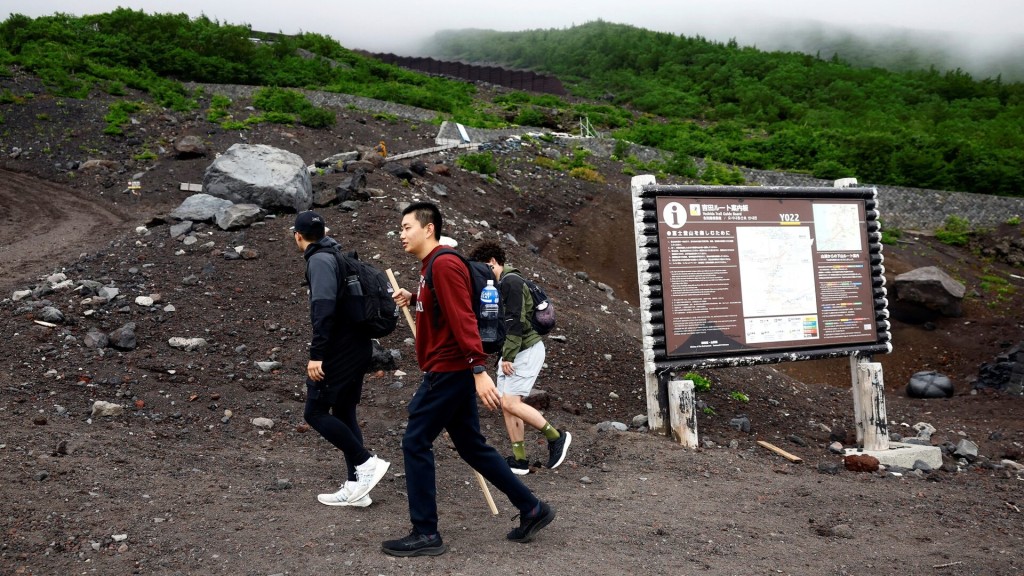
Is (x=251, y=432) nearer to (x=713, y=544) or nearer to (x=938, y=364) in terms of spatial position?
(x=713, y=544)

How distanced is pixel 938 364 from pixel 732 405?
24.6 feet

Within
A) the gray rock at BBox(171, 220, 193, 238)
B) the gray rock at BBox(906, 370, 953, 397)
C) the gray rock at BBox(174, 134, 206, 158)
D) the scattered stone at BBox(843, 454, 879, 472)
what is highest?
the gray rock at BBox(174, 134, 206, 158)

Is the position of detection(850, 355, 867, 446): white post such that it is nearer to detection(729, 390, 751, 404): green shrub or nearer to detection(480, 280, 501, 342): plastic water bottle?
detection(729, 390, 751, 404): green shrub

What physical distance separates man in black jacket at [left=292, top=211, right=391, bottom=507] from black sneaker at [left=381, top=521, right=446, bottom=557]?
899 mm

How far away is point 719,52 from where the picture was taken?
56.9m

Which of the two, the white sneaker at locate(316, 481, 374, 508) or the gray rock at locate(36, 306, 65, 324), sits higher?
the gray rock at locate(36, 306, 65, 324)

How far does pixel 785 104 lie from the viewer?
4303 cm

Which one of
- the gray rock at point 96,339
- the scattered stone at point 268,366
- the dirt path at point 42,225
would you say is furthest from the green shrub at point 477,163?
the gray rock at point 96,339

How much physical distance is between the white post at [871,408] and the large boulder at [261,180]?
904cm

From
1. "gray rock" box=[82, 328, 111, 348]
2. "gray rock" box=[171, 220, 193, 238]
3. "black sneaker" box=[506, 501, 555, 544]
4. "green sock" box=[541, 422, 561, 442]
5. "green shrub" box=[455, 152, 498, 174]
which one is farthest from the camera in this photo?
"green shrub" box=[455, 152, 498, 174]

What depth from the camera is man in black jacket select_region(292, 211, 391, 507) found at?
4.68 metres

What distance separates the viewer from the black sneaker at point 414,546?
422 centimetres

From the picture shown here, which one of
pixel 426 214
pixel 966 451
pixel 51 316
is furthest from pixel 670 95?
pixel 426 214

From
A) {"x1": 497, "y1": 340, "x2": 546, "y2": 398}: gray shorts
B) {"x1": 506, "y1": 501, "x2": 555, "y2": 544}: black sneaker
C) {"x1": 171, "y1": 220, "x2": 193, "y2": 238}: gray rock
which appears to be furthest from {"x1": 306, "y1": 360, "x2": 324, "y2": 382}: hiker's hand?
{"x1": 171, "y1": 220, "x2": 193, "y2": 238}: gray rock
